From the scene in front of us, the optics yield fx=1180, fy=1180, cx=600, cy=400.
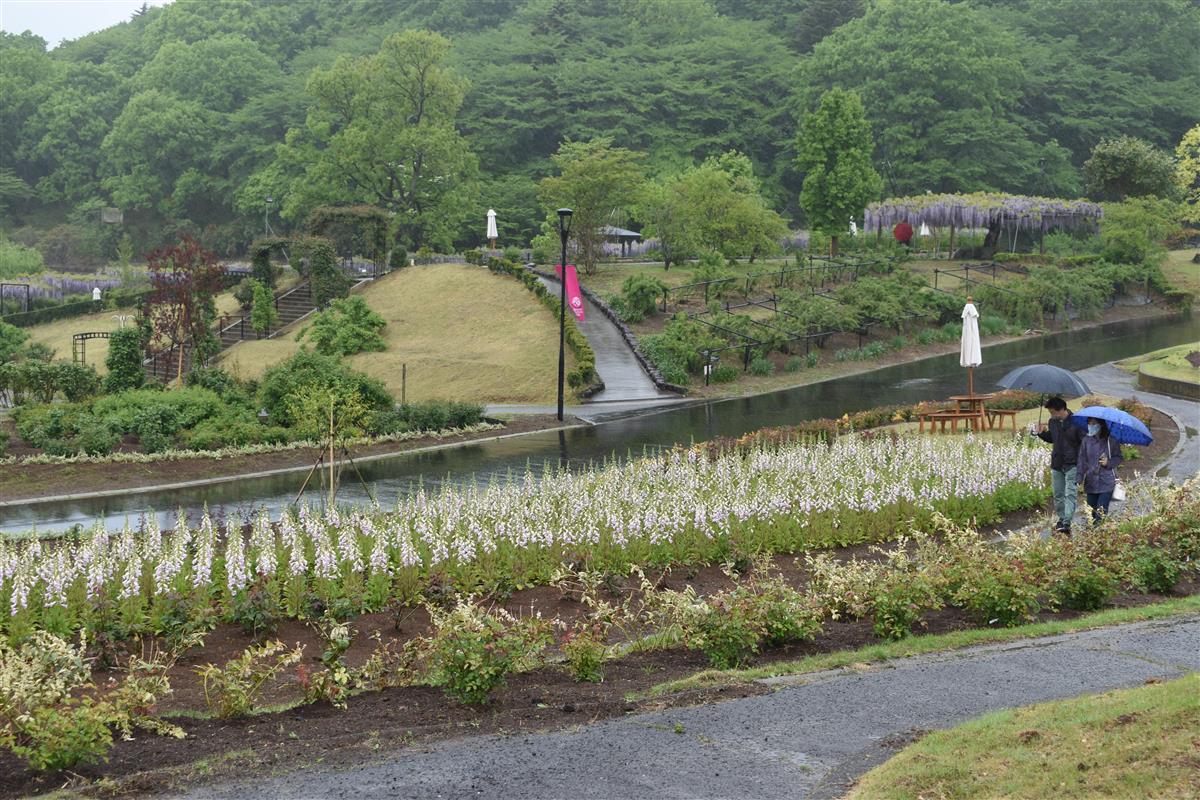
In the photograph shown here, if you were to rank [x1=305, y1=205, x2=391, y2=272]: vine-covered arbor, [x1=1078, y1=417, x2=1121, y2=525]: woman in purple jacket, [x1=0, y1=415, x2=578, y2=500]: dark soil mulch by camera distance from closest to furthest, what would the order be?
[x1=1078, y1=417, x2=1121, y2=525]: woman in purple jacket < [x1=0, y1=415, x2=578, y2=500]: dark soil mulch < [x1=305, y1=205, x2=391, y2=272]: vine-covered arbor

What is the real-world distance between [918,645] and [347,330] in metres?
29.8

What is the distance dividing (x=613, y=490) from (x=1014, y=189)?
6291 cm

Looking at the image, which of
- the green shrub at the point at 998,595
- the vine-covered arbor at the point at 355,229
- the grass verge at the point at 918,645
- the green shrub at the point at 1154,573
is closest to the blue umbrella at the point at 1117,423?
the green shrub at the point at 1154,573

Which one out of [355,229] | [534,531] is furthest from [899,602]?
[355,229]

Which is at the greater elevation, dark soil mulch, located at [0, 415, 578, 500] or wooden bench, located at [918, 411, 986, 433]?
wooden bench, located at [918, 411, 986, 433]

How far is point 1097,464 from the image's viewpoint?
48.0ft

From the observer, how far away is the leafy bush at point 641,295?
130 feet

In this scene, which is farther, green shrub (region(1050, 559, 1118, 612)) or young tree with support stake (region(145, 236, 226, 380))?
young tree with support stake (region(145, 236, 226, 380))

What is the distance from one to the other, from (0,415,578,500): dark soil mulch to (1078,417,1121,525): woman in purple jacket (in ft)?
45.0

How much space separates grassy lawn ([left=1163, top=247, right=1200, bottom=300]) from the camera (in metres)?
53.7

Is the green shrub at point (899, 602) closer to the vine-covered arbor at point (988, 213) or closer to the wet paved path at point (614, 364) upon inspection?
the wet paved path at point (614, 364)

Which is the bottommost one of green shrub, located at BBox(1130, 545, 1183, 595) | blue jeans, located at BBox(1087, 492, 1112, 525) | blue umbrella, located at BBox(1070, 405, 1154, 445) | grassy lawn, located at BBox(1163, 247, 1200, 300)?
green shrub, located at BBox(1130, 545, 1183, 595)

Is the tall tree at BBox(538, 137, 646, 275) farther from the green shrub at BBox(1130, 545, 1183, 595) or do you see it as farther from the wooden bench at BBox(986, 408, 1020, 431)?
the green shrub at BBox(1130, 545, 1183, 595)

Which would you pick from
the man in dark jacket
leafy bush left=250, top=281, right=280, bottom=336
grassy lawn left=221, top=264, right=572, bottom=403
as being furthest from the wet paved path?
the man in dark jacket
